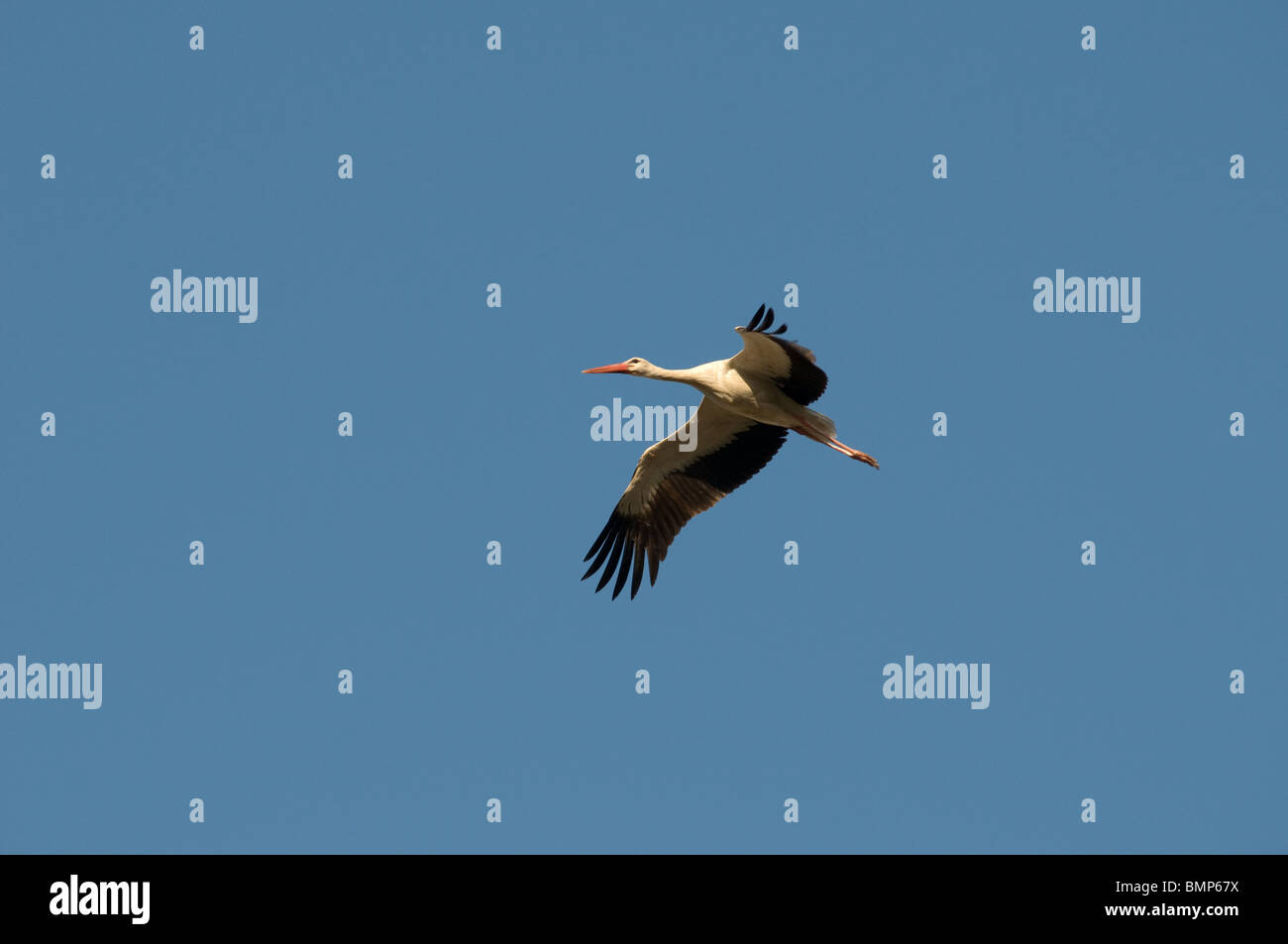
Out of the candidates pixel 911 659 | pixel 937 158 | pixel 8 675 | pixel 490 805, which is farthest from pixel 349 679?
pixel 937 158

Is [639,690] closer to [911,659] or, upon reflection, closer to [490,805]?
[490,805]

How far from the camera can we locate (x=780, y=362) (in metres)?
15.4

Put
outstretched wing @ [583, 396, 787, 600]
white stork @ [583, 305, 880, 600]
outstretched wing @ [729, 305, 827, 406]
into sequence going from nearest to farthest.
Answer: outstretched wing @ [729, 305, 827, 406], white stork @ [583, 305, 880, 600], outstretched wing @ [583, 396, 787, 600]

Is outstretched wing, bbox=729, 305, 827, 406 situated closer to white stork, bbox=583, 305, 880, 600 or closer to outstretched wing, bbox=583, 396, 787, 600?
white stork, bbox=583, 305, 880, 600

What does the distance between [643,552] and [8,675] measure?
24.2ft

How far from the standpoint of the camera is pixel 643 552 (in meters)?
17.3

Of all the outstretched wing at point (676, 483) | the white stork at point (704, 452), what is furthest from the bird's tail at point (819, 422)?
the outstretched wing at point (676, 483)

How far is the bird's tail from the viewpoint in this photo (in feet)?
52.1

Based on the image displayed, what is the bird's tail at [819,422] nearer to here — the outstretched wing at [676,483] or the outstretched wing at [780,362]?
the outstretched wing at [780,362]

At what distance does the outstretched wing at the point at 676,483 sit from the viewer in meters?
16.9

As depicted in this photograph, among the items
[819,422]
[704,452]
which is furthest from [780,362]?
[704,452]

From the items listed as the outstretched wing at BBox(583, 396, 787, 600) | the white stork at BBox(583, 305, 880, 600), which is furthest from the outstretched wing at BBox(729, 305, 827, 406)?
the outstretched wing at BBox(583, 396, 787, 600)

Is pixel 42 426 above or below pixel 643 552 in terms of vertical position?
above
